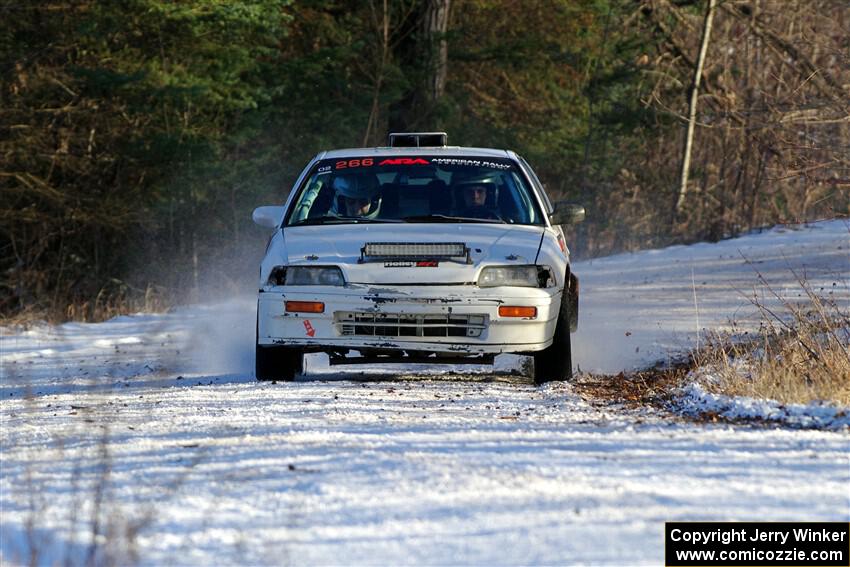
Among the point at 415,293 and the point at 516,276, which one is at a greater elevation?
the point at 516,276

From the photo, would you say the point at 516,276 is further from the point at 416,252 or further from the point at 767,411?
the point at 767,411

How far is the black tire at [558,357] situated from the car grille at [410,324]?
660 mm

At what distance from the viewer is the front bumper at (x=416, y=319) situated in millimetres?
8531

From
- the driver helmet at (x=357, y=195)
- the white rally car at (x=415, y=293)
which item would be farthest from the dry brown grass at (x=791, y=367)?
the driver helmet at (x=357, y=195)

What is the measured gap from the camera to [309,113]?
3067cm

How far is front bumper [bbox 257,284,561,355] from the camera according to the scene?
Answer: 8531mm

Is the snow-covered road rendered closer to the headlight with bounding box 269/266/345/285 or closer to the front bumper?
the front bumper

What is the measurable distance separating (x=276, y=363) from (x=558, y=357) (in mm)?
1931

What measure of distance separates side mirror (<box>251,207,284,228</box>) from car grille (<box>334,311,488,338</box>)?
4.64 ft

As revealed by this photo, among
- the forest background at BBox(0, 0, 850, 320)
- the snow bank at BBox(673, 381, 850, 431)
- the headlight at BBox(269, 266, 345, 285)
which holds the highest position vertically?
the forest background at BBox(0, 0, 850, 320)

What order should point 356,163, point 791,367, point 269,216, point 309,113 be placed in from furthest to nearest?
point 309,113
point 356,163
point 269,216
point 791,367

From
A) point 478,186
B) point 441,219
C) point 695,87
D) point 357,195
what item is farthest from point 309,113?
point 441,219

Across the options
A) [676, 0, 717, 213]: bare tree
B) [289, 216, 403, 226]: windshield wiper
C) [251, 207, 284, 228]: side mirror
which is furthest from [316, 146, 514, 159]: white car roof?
[676, 0, 717, 213]: bare tree

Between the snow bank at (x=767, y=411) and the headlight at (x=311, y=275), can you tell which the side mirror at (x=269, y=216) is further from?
the snow bank at (x=767, y=411)
